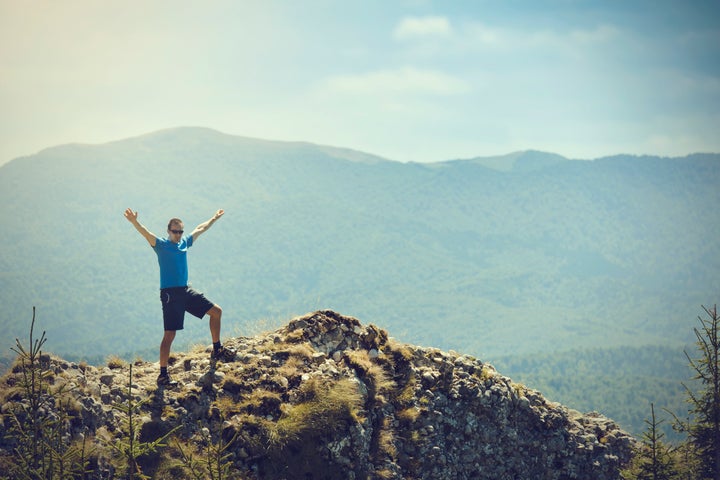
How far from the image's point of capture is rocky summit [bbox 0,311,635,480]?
48.2 ft

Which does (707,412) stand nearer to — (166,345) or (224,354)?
(224,354)

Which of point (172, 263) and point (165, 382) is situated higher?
point (172, 263)

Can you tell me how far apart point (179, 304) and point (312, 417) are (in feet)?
14.6

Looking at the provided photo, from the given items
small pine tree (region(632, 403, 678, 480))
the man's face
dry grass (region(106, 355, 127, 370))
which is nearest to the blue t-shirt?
the man's face

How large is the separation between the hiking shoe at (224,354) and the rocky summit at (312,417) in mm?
232

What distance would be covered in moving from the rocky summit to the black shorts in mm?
1668

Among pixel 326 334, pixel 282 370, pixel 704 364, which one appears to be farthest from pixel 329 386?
pixel 704 364

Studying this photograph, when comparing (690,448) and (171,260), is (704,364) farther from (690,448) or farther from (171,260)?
(171,260)

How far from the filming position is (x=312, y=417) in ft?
56.3

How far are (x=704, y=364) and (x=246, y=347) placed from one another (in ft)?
44.5

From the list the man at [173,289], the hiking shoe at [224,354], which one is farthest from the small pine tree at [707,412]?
the man at [173,289]

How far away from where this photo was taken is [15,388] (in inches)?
577

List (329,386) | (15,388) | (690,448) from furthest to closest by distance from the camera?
(690,448), (329,386), (15,388)

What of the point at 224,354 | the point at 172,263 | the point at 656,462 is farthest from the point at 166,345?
the point at 656,462
